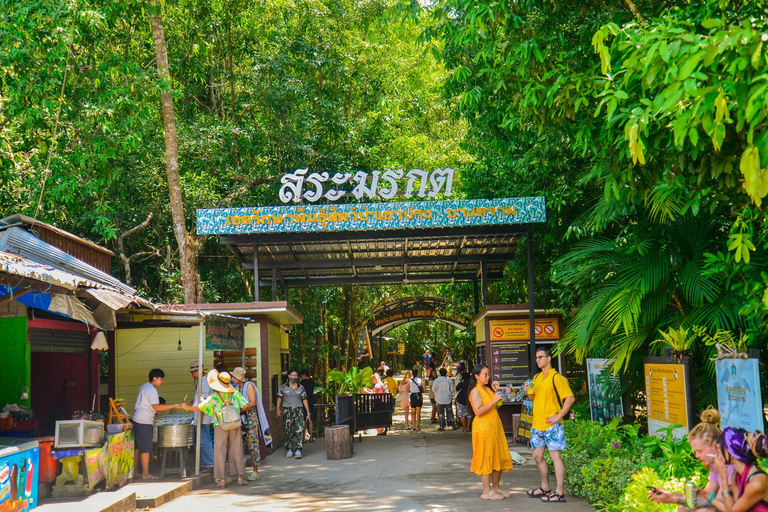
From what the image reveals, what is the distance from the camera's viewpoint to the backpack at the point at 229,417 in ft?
34.8

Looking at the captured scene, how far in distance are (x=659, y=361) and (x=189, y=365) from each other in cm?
968

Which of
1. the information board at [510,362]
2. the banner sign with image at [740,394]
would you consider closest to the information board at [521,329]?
the information board at [510,362]

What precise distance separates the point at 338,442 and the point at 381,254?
4.59 metres

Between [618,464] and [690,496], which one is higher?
[690,496]

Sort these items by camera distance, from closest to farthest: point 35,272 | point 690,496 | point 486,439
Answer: point 690,496
point 35,272
point 486,439

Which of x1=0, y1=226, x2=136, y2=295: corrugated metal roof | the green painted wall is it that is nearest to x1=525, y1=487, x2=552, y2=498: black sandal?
x1=0, y1=226, x2=136, y2=295: corrugated metal roof

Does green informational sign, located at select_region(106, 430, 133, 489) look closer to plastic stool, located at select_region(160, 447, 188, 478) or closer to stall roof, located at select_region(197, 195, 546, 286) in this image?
plastic stool, located at select_region(160, 447, 188, 478)

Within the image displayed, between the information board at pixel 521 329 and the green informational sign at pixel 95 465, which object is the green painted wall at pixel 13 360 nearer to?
the green informational sign at pixel 95 465

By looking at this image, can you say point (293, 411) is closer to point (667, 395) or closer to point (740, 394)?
point (667, 395)

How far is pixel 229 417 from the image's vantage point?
34.9ft

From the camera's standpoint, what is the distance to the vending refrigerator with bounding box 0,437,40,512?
23.7 feet

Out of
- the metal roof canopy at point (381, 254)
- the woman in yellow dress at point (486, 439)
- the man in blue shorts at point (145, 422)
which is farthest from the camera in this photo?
the metal roof canopy at point (381, 254)

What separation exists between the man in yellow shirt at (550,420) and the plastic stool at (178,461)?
5267 mm

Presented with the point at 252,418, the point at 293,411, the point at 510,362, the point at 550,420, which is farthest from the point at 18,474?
the point at 510,362
